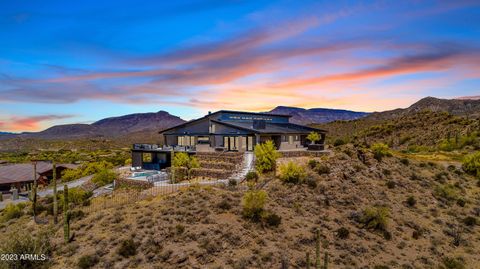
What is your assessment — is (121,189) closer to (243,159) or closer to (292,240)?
(243,159)

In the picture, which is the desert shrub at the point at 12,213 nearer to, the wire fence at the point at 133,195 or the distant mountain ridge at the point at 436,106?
the wire fence at the point at 133,195

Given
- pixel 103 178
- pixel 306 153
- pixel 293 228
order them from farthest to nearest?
pixel 306 153 < pixel 103 178 < pixel 293 228

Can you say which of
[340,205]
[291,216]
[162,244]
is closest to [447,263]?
[340,205]

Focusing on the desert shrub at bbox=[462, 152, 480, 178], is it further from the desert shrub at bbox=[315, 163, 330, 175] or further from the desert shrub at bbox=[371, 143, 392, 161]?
the desert shrub at bbox=[315, 163, 330, 175]

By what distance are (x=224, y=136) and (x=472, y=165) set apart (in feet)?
136

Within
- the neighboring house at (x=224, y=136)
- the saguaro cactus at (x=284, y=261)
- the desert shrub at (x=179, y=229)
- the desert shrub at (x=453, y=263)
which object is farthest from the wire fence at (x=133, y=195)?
the desert shrub at (x=453, y=263)

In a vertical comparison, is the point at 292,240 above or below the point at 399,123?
below

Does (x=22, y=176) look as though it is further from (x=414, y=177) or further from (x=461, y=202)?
(x=461, y=202)

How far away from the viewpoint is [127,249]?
79.3 ft

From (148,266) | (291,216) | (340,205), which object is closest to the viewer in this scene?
(148,266)

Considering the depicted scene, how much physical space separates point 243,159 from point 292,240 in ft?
58.1

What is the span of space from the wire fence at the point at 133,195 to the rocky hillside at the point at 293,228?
65.0 inches

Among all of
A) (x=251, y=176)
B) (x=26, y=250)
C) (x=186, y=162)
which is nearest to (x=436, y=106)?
(x=251, y=176)

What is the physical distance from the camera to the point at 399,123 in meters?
110
